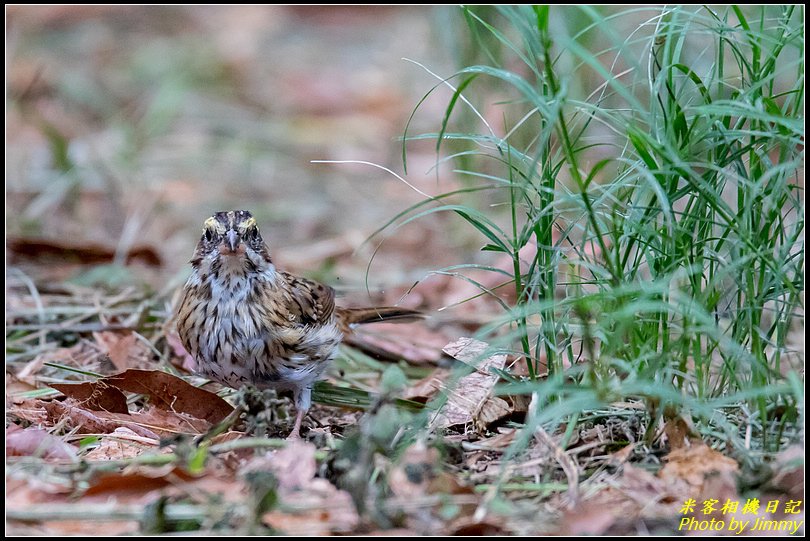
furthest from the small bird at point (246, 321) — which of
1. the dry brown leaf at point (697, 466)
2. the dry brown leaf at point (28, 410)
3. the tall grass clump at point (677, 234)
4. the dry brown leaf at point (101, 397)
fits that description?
the dry brown leaf at point (697, 466)

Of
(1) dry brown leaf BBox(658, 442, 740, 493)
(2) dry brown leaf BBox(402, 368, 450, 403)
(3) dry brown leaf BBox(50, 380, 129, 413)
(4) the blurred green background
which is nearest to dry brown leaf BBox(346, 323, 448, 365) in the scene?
(2) dry brown leaf BBox(402, 368, 450, 403)

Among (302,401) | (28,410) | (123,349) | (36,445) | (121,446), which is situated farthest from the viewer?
(123,349)

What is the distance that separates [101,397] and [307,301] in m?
1.03

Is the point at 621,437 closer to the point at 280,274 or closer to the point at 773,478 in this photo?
the point at 773,478

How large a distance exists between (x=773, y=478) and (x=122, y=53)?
388 inches

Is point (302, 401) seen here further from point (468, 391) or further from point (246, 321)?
point (468, 391)

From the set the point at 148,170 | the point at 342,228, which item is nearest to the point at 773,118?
the point at 342,228

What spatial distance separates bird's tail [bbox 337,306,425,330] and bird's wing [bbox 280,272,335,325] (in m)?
0.20

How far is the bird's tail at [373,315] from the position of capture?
4887 millimetres

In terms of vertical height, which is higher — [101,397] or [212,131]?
[212,131]

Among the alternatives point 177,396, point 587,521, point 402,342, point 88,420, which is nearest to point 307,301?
point 177,396

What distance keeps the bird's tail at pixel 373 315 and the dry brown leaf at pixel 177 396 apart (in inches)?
38.9

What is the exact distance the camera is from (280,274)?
4559 millimetres

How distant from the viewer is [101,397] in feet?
12.8
